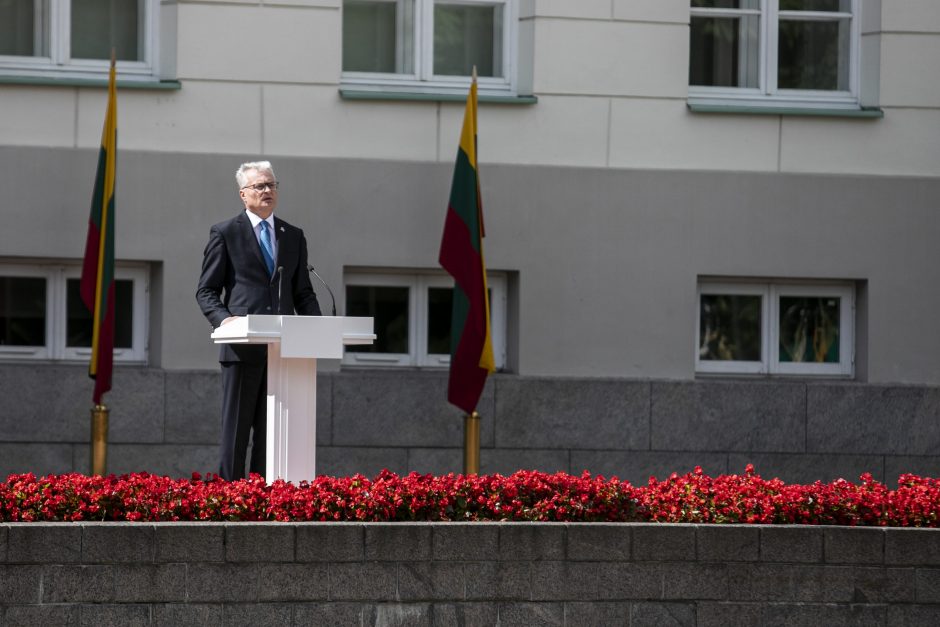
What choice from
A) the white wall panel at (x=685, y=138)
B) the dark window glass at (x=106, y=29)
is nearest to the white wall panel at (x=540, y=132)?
the white wall panel at (x=685, y=138)

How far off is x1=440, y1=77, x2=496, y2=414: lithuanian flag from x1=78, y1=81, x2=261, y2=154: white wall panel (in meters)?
1.68

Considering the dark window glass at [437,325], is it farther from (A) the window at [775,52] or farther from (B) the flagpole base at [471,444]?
(A) the window at [775,52]

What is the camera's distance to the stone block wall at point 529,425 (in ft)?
36.1

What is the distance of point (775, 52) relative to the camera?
40.2ft

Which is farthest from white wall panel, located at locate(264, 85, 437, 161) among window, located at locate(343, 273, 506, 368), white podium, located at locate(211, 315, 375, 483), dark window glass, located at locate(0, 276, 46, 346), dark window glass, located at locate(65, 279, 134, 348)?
white podium, located at locate(211, 315, 375, 483)

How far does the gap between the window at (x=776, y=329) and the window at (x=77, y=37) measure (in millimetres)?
4562

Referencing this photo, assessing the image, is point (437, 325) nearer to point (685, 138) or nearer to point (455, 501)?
point (685, 138)

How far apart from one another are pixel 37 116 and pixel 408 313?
3.01m

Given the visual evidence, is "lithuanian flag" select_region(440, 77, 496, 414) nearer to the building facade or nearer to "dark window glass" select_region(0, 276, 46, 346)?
the building facade

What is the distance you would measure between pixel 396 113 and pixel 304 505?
4.99 m

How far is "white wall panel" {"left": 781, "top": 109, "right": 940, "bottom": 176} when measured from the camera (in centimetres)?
1196

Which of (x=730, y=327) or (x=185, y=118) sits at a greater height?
(x=185, y=118)

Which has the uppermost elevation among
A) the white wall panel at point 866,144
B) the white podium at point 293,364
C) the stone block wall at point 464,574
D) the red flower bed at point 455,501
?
the white wall panel at point 866,144

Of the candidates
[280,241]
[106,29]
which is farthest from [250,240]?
[106,29]
